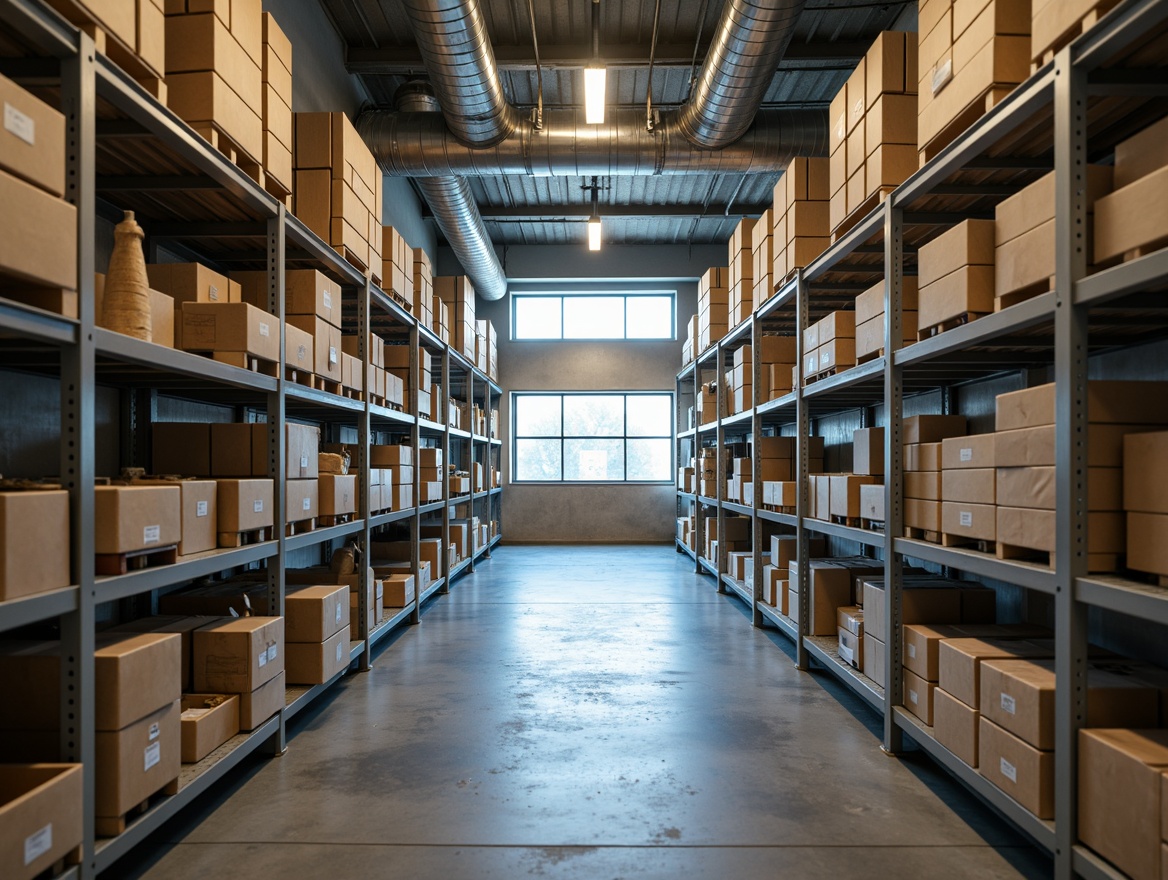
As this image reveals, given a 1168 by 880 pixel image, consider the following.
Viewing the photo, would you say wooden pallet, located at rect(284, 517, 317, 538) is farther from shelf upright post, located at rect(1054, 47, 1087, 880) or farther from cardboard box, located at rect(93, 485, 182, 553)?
shelf upright post, located at rect(1054, 47, 1087, 880)

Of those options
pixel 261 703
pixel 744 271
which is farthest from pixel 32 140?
pixel 744 271

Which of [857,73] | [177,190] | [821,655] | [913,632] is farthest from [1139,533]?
[177,190]

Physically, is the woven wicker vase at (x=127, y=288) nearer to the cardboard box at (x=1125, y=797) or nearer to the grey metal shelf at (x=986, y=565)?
the grey metal shelf at (x=986, y=565)

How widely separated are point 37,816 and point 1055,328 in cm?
308

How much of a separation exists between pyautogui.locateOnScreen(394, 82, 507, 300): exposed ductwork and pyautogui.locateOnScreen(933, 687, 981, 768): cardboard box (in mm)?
6386

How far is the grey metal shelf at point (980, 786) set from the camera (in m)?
2.25

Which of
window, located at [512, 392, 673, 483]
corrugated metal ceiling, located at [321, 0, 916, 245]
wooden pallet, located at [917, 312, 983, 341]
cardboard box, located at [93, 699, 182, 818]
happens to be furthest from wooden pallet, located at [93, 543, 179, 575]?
window, located at [512, 392, 673, 483]

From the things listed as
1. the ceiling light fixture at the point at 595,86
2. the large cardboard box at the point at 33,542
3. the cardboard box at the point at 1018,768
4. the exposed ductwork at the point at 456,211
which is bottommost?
the cardboard box at the point at 1018,768

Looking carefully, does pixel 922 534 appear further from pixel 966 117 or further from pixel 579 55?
pixel 579 55

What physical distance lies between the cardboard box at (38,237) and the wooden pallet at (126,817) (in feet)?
5.07

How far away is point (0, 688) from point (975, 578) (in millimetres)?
4871

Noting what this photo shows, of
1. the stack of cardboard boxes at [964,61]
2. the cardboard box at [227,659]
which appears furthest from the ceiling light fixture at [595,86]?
the cardboard box at [227,659]

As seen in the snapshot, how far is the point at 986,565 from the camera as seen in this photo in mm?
2668

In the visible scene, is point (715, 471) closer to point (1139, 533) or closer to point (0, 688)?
point (1139, 533)
